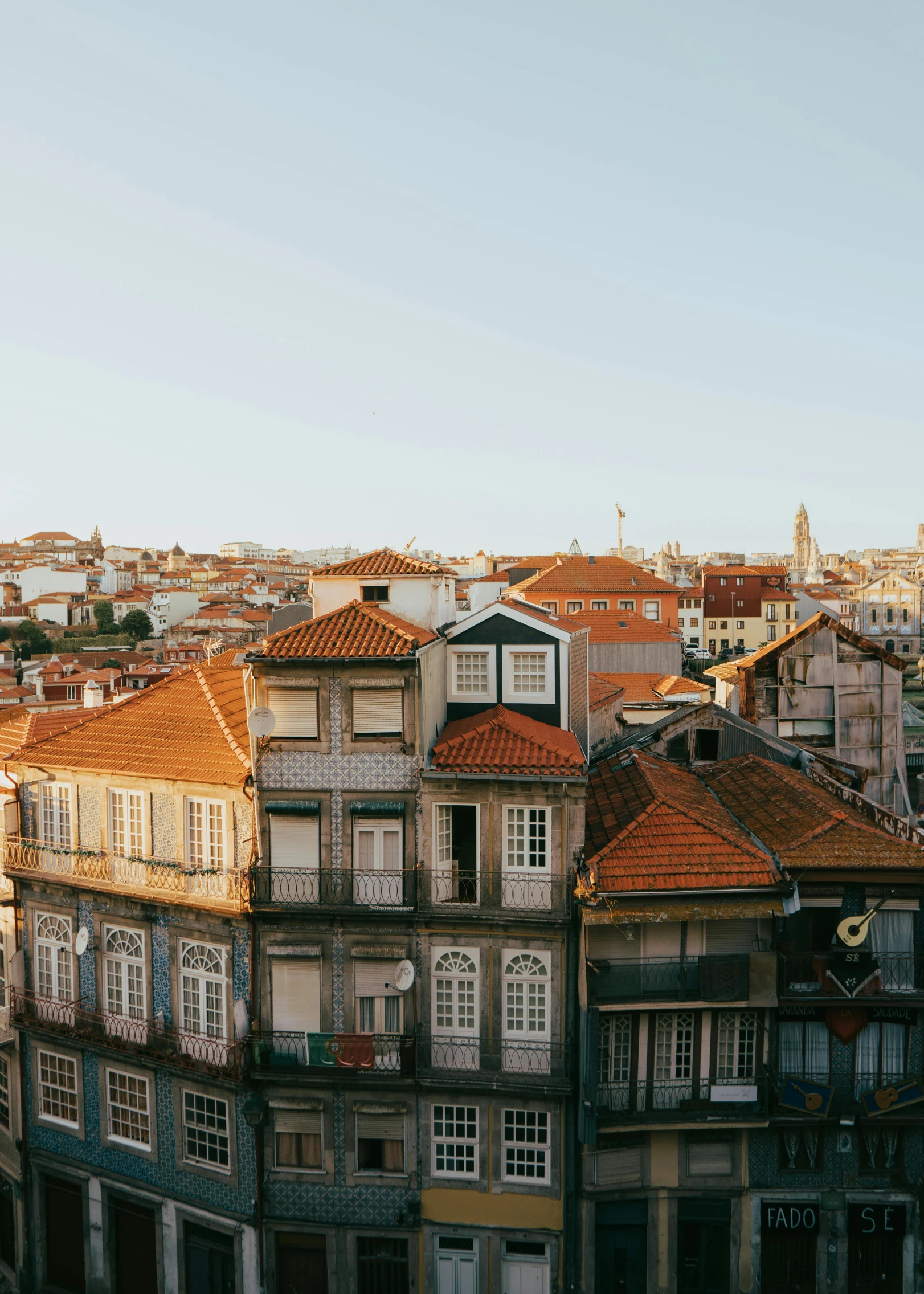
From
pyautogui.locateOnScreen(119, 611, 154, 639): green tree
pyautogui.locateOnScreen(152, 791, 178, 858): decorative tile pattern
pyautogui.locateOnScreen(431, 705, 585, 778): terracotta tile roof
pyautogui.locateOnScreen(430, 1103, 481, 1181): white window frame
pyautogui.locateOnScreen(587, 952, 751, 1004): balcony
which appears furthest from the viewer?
pyautogui.locateOnScreen(119, 611, 154, 639): green tree

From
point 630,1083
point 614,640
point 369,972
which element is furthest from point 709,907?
point 614,640

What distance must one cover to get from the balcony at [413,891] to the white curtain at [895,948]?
614cm

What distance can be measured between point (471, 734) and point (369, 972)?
4.94 m

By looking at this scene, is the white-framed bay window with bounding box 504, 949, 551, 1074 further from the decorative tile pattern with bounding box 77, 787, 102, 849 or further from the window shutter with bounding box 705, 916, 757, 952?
the decorative tile pattern with bounding box 77, 787, 102, 849

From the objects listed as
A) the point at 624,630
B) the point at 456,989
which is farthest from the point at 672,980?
the point at 624,630

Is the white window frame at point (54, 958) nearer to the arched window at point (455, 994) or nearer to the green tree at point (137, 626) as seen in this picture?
the arched window at point (455, 994)

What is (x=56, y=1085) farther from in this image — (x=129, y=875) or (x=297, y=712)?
(x=297, y=712)

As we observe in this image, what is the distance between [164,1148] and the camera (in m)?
20.7

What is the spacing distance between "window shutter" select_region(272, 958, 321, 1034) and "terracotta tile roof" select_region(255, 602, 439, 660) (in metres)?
5.92

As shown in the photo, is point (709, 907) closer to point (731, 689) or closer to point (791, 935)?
point (791, 935)

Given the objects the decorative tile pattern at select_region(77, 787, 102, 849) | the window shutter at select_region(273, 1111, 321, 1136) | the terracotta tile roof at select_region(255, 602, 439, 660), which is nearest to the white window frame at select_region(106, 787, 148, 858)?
the decorative tile pattern at select_region(77, 787, 102, 849)

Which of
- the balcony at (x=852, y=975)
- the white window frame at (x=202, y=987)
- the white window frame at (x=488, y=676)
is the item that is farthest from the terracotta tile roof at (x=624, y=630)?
the white window frame at (x=202, y=987)

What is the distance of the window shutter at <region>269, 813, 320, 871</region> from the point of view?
63.8ft

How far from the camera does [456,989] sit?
19297 mm
